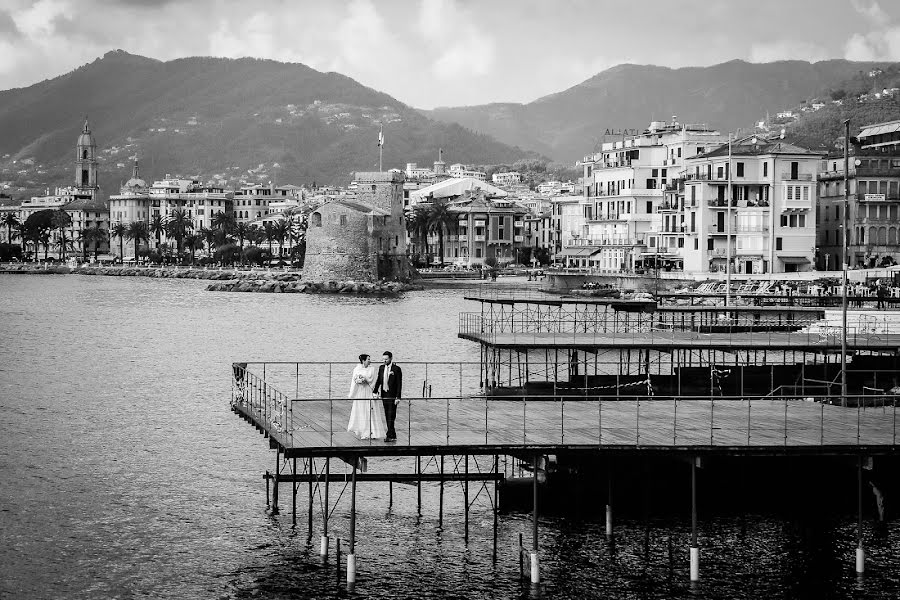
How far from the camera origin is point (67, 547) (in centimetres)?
3350

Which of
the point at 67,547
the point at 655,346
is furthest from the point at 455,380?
the point at 67,547

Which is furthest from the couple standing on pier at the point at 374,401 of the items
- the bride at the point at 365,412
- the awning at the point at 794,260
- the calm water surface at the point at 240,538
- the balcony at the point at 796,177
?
the balcony at the point at 796,177

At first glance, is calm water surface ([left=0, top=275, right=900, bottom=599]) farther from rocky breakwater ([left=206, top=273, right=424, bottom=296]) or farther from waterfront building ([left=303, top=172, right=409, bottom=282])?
waterfront building ([left=303, top=172, right=409, bottom=282])

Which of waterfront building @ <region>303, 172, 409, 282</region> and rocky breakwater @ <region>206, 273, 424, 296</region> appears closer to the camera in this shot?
rocky breakwater @ <region>206, 273, 424, 296</region>

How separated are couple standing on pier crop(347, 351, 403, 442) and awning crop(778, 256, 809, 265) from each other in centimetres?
8408

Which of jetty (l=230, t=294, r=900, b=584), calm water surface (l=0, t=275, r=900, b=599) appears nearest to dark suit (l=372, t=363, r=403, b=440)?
jetty (l=230, t=294, r=900, b=584)

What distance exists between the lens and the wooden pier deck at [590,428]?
2908cm

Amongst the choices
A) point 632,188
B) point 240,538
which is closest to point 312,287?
point 632,188

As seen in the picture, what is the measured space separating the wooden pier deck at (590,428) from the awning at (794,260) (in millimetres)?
73769

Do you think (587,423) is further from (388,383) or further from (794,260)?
(794,260)

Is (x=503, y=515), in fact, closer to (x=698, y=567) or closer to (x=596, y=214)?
(x=698, y=567)

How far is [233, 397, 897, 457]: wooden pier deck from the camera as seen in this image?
29078 millimetres

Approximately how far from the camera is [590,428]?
106 ft

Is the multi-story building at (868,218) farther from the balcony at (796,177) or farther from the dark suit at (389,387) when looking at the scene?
the dark suit at (389,387)
